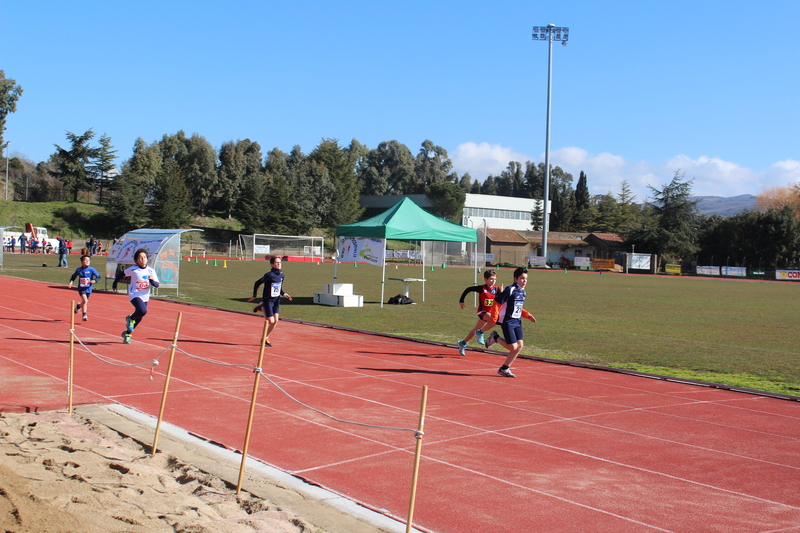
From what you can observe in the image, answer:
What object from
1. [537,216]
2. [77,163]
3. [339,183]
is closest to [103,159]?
[77,163]

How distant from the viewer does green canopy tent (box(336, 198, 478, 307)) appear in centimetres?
2266

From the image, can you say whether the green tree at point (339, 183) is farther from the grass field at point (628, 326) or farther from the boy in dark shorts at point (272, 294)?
the boy in dark shorts at point (272, 294)

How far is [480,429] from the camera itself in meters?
7.58

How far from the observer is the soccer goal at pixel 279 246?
75.8 m

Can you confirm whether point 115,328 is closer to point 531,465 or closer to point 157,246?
point 157,246

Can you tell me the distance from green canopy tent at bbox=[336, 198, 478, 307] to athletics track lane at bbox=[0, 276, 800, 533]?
946cm

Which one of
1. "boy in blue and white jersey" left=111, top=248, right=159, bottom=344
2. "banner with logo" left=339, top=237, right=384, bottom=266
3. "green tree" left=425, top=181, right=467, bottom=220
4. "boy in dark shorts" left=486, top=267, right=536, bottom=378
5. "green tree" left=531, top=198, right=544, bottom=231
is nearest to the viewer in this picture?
"boy in dark shorts" left=486, top=267, right=536, bottom=378

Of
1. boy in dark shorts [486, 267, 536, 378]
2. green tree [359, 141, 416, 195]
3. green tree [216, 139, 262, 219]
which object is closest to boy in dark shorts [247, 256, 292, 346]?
boy in dark shorts [486, 267, 536, 378]

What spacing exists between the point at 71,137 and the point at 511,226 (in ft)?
219

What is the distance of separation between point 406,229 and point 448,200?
Result: 85.8 m

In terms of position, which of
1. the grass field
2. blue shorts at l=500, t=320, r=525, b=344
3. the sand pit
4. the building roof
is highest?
the building roof

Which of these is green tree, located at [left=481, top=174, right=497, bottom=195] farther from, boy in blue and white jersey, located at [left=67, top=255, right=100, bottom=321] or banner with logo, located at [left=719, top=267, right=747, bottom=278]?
boy in blue and white jersey, located at [left=67, top=255, right=100, bottom=321]

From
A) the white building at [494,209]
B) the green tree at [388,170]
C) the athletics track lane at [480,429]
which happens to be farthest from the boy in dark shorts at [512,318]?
the green tree at [388,170]

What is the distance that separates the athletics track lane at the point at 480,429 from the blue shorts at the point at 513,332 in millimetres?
651
